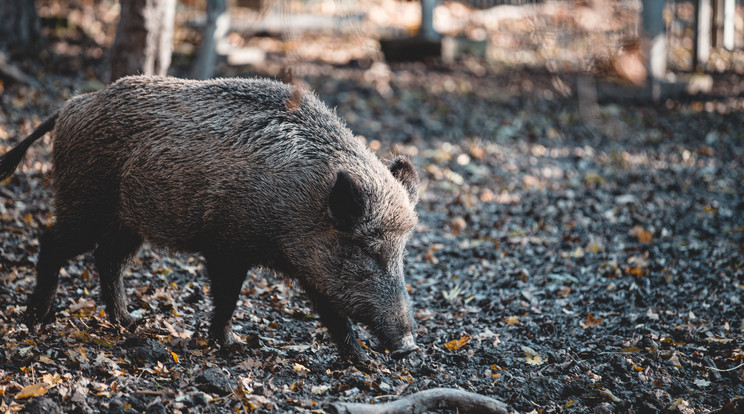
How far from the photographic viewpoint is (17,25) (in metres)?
10.8

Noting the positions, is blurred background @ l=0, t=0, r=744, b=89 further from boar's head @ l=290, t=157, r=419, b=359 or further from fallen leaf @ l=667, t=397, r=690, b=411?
fallen leaf @ l=667, t=397, r=690, b=411

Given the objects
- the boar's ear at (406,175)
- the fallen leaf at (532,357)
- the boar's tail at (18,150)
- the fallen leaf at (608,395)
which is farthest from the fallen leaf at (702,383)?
the boar's tail at (18,150)

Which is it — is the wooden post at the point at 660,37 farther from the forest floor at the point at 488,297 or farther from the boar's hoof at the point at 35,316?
the boar's hoof at the point at 35,316

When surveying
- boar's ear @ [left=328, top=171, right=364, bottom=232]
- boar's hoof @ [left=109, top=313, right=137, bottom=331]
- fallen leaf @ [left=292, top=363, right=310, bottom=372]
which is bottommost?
fallen leaf @ [left=292, top=363, right=310, bottom=372]

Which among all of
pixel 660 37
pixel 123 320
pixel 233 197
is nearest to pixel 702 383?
pixel 660 37

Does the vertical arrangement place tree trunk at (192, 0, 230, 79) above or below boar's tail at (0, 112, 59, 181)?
above

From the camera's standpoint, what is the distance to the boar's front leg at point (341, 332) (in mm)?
4449

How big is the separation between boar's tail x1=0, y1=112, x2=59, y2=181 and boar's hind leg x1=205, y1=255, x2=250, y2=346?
1.61 metres

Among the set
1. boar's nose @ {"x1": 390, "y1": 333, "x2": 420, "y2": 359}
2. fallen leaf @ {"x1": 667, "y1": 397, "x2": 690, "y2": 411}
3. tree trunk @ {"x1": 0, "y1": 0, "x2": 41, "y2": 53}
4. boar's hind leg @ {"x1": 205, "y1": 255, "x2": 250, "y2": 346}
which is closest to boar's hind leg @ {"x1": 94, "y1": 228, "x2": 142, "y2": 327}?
boar's hind leg @ {"x1": 205, "y1": 255, "x2": 250, "y2": 346}

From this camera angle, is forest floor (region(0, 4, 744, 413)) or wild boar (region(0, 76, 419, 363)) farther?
wild boar (region(0, 76, 419, 363))

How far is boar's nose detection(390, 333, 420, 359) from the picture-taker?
4.05 metres

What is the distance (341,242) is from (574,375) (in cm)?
174

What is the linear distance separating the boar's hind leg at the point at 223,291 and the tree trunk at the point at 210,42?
16.8 ft

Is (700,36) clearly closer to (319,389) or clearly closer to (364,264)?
(364,264)
